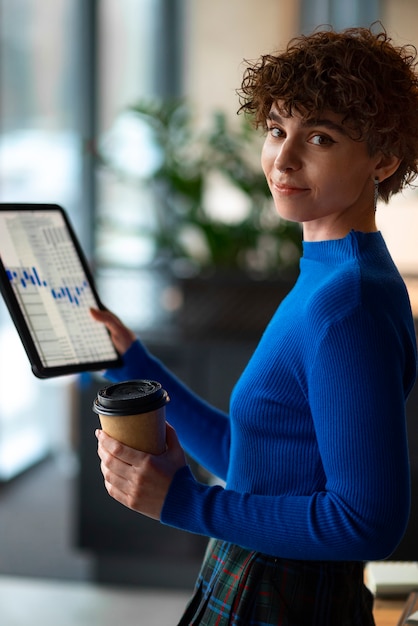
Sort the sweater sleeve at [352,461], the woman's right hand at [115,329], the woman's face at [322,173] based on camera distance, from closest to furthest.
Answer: the sweater sleeve at [352,461], the woman's face at [322,173], the woman's right hand at [115,329]

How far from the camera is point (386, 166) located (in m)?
1.02

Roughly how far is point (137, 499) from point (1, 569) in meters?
2.69

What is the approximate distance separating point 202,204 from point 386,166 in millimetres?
2154

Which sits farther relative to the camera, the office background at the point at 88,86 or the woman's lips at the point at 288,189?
the office background at the point at 88,86

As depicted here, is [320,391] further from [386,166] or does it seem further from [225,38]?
[225,38]

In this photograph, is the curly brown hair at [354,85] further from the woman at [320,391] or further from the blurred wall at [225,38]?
the blurred wall at [225,38]

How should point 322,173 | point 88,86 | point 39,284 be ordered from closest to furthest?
→ point 322,173 → point 39,284 → point 88,86

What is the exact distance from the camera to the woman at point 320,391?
0.87 m

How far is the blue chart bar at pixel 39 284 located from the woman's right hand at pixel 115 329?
33 millimetres

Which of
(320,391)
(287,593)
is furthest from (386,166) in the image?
(287,593)

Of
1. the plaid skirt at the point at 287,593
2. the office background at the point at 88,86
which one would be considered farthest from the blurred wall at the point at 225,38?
the plaid skirt at the point at 287,593

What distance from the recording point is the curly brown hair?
0.94 meters

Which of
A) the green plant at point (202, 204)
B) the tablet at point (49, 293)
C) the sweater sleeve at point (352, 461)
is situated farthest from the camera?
the green plant at point (202, 204)

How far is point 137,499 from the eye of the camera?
0.95 meters
